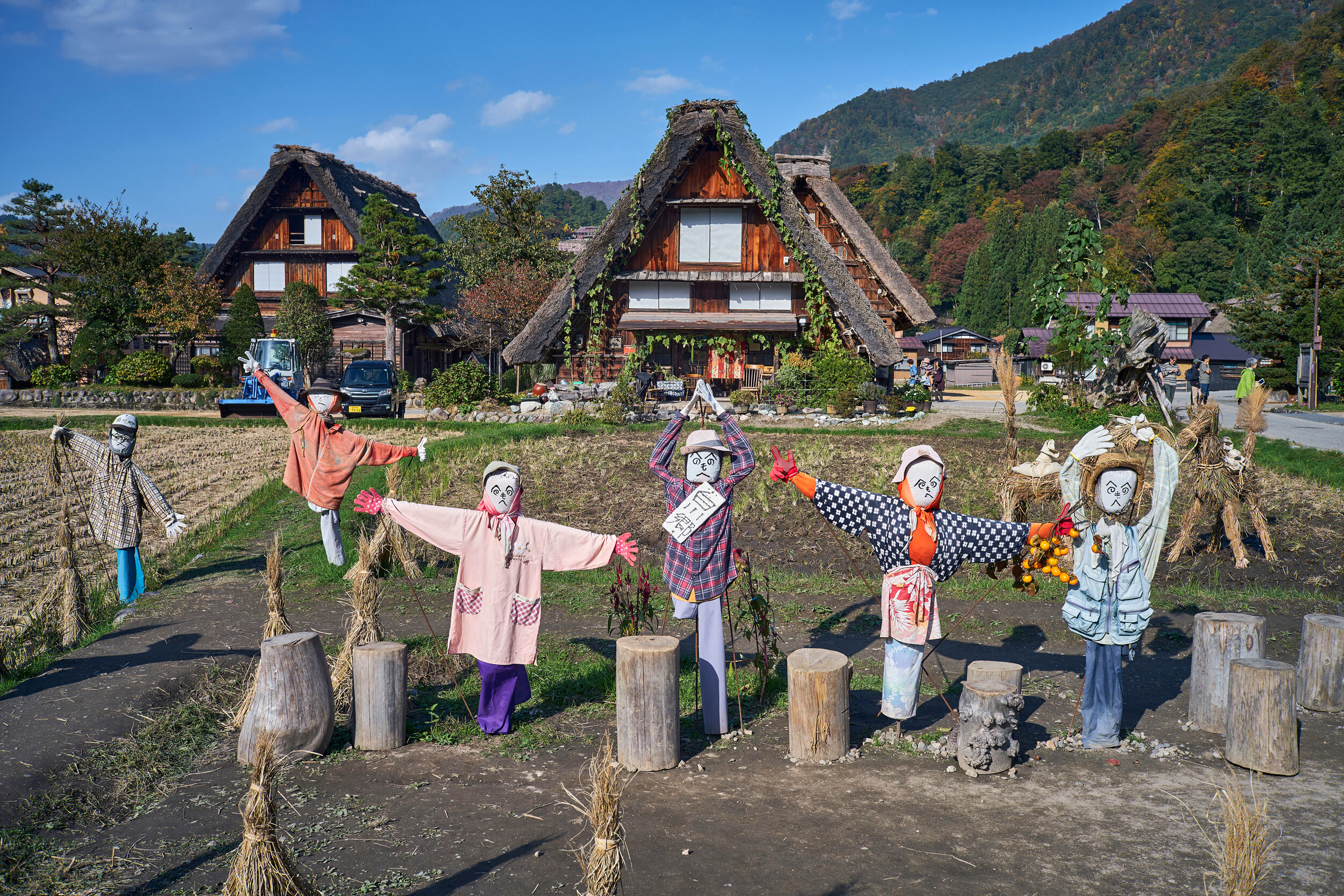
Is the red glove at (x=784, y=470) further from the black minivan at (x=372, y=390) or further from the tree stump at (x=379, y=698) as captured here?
the black minivan at (x=372, y=390)

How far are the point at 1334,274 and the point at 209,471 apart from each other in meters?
33.0

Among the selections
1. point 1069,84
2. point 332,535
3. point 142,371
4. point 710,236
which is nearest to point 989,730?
point 332,535

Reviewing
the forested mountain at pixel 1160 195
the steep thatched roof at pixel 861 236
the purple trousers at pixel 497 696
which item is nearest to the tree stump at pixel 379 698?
the purple trousers at pixel 497 696

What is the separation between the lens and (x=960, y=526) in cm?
521

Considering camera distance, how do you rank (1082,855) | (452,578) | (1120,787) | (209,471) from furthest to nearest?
(209,471)
(452,578)
(1120,787)
(1082,855)

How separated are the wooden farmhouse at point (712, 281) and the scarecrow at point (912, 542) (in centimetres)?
1585

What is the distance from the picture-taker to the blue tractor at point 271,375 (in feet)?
74.1

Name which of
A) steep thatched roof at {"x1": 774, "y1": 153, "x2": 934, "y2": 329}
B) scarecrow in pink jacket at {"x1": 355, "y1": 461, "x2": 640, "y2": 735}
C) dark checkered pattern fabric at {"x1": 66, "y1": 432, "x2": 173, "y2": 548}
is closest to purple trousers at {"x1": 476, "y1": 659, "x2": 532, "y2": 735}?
scarecrow in pink jacket at {"x1": 355, "y1": 461, "x2": 640, "y2": 735}

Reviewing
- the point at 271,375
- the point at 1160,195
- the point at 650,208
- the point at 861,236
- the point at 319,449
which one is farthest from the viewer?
the point at 1160,195

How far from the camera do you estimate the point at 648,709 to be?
4.79m

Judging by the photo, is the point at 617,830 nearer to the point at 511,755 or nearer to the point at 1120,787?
the point at 511,755

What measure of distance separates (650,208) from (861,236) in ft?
20.9

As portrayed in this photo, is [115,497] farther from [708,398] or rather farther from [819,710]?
[819,710]

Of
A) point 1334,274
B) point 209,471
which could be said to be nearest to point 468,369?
point 209,471
